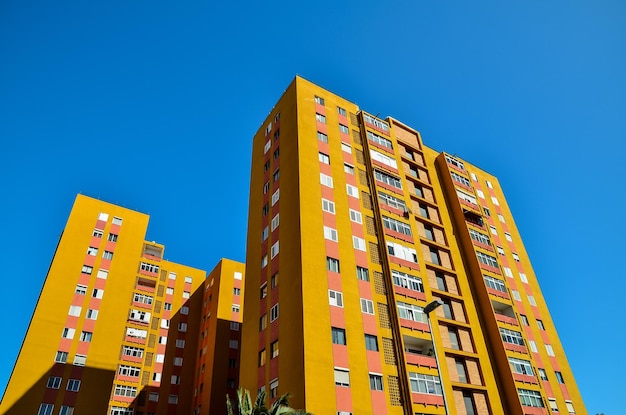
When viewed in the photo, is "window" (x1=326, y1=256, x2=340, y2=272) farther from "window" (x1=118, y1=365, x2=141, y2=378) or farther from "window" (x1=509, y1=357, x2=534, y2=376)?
"window" (x1=118, y1=365, x2=141, y2=378)

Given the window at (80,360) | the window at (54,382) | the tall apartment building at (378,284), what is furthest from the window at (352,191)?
the window at (54,382)

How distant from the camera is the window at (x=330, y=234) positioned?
39281mm

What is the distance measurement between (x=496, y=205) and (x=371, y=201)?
90.5 feet

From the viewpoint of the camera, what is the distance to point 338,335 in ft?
112

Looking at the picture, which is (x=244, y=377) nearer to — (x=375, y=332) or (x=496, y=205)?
(x=375, y=332)

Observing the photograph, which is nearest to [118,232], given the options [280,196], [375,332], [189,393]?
[189,393]

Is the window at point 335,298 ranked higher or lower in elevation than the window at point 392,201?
lower

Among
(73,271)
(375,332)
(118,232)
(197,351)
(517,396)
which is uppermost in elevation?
(118,232)

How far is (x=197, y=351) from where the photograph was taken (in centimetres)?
7400

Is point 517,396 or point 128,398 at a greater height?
point 128,398

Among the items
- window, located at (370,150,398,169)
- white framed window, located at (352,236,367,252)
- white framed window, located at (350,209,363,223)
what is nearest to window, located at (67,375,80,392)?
white framed window, located at (352,236,367,252)

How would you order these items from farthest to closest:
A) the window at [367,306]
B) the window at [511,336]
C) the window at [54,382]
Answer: the window at [54,382], the window at [511,336], the window at [367,306]

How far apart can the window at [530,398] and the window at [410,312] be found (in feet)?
40.6

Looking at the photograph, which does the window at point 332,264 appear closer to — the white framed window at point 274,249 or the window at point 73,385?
the white framed window at point 274,249
